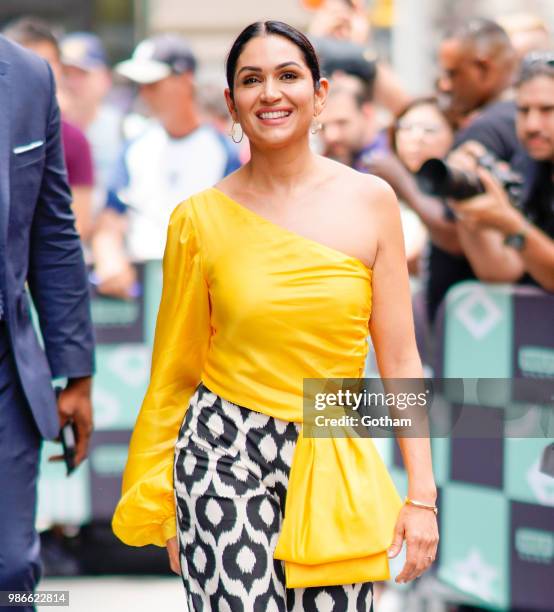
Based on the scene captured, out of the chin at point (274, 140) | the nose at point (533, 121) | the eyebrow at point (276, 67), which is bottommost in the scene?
the nose at point (533, 121)

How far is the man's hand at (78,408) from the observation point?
3.77 m

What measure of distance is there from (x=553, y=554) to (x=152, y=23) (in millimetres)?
12801

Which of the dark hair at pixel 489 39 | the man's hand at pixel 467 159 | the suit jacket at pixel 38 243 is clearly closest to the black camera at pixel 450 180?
the man's hand at pixel 467 159

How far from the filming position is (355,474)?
3043mm

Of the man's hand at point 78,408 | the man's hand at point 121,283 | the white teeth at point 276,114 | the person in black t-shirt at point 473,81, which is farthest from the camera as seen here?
the man's hand at point 121,283

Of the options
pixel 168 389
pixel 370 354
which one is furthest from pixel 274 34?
pixel 370 354

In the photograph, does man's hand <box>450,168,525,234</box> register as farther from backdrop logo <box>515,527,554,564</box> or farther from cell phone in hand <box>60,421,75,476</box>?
cell phone in hand <box>60,421,75,476</box>

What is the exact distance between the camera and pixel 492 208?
185 inches

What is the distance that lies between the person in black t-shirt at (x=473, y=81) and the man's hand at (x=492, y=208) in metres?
0.59

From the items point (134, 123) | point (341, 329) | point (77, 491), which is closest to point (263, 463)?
point (341, 329)

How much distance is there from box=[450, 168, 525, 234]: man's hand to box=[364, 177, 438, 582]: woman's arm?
1638 mm

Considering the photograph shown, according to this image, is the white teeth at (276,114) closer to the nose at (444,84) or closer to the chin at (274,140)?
the chin at (274,140)

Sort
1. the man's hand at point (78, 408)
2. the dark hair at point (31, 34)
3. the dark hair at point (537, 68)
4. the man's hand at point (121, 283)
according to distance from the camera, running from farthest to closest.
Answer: the dark hair at point (31, 34) < the man's hand at point (121, 283) < the dark hair at point (537, 68) < the man's hand at point (78, 408)

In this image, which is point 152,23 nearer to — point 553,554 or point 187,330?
point 553,554
